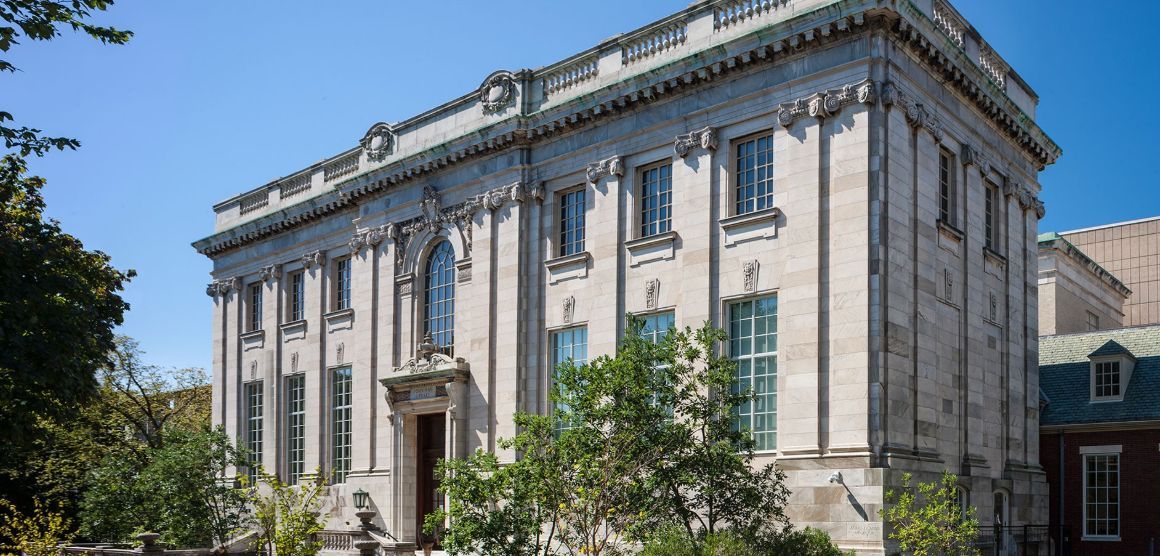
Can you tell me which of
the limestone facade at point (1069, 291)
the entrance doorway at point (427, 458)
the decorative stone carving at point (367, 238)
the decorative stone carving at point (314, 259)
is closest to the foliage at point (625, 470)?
the entrance doorway at point (427, 458)

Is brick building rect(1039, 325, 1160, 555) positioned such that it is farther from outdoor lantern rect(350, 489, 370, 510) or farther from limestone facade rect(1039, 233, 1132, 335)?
outdoor lantern rect(350, 489, 370, 510)

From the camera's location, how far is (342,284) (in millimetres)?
41062

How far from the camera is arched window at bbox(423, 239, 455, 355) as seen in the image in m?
35.4

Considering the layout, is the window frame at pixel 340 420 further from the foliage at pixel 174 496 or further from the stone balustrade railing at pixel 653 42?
the stone balustrade railing at pixel 653 42

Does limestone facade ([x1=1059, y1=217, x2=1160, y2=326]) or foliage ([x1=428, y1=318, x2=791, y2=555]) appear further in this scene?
limestone facade ([x1=1059, y1=217, x2=1160, y2=326])

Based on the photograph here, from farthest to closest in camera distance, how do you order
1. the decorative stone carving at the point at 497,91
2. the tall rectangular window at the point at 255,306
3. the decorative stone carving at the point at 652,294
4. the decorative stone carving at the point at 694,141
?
the tall rectangular window at the point at 255,306 < the decorative stone carving at the point at 497,91 < the decorative stone carving at the point at 652,294 < the decorative stone carving at the point at 694,141

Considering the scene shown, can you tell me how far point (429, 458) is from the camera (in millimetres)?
35781

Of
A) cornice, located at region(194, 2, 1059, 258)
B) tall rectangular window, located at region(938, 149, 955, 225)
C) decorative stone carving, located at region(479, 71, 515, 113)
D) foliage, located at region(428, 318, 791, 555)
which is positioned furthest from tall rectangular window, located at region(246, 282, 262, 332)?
tall rectangular window, located at region(938, 149, 955, 225)

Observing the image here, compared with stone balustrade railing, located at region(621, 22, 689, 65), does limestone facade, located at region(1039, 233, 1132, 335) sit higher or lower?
lower

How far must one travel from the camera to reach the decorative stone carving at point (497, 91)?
1315 inches

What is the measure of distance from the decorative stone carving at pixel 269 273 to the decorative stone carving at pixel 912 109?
26.4 m

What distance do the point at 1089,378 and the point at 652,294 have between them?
536 inches

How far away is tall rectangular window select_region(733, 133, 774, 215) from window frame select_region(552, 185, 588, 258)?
4.94 metres

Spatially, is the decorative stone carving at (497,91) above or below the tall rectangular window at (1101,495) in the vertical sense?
above
